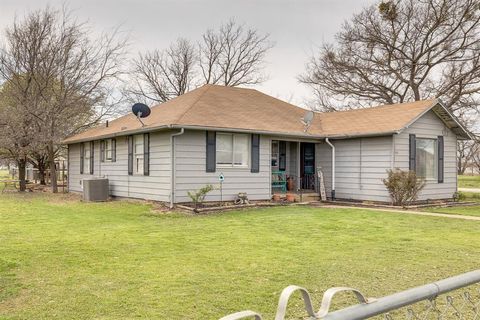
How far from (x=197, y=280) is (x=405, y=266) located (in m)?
2.86

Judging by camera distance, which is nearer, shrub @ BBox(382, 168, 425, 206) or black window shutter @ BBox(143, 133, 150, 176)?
shrub @ BBox(382, 168, 425, 206)

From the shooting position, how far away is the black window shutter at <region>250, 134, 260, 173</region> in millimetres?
14398

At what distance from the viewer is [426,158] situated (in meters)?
15.5

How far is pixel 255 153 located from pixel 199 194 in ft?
9.31

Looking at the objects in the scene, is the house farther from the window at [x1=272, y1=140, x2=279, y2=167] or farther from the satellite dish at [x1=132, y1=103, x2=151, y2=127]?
the satellite dish at [x1=132, y1=103, x2=151, y2=127]

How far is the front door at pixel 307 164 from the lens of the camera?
17203 mm

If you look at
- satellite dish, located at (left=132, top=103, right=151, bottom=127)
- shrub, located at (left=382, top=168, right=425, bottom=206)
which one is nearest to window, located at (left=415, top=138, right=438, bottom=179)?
shrub, located at (left=382, top=168, right=425, bottom=206)

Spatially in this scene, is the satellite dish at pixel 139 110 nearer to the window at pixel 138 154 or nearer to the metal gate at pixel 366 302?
the window at pixel 138 154

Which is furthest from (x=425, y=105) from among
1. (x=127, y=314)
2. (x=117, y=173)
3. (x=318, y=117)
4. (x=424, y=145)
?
(x=127, y=314)

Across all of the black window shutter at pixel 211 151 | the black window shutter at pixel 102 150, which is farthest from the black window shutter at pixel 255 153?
the black window shutter at pixel 102 150

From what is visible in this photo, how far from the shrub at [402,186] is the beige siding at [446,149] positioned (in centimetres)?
72

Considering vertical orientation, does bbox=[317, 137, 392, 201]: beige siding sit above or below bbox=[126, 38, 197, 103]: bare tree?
below

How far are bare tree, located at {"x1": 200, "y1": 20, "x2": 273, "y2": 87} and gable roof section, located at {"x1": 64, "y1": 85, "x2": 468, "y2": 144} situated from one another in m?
17.8

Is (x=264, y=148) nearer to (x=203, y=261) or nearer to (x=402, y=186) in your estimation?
(x=402, y=186)
